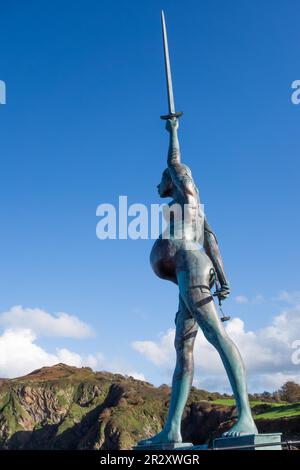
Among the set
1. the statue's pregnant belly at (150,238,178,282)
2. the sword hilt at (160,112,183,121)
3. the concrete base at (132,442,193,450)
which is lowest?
the concrete base at (132,442,193,450)

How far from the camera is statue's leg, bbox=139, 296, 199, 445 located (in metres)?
8.38

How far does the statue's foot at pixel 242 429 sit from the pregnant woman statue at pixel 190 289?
0.05 ft

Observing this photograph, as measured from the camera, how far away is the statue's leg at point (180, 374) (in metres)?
8.38

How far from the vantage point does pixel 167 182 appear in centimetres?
983

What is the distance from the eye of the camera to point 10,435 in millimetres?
103125

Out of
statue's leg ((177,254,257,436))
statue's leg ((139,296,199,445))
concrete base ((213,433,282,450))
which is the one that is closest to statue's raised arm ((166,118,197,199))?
statue's leg ((177,254,257,436))

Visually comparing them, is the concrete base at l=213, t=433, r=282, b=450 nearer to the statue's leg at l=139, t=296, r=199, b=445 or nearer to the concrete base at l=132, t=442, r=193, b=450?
the concrete base at l=132, t=442, r=193, b=450

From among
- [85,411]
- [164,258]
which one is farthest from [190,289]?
[85,411]

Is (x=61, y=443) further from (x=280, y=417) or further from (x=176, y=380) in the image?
(x=176, y=380)

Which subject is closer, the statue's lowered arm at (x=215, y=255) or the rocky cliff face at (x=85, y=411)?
the statue's lowered arm at (x=215, y=255)

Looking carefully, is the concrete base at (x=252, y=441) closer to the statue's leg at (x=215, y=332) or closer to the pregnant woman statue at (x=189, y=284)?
the statue's leg at (x=215, y=332)

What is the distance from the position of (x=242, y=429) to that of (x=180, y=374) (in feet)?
5.03

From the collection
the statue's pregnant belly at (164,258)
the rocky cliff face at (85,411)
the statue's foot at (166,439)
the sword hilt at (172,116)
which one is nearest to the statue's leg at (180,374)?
the statue's foot at (166,439)
